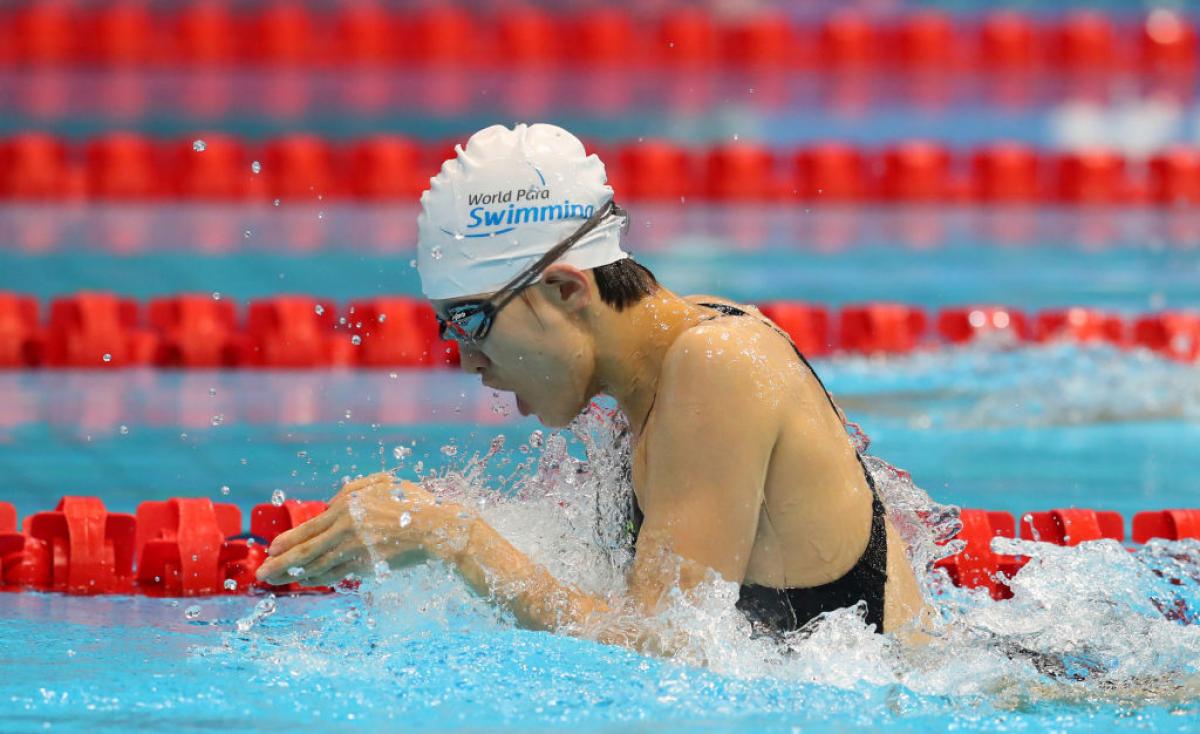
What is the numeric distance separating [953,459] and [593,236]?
2887mm

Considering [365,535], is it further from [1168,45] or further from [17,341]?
[1168,45]

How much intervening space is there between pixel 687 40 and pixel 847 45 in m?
0.96

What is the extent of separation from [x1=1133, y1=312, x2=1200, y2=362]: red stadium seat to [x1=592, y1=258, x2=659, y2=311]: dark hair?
4152mm

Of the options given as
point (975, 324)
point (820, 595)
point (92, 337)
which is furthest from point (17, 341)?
point (820, 595)

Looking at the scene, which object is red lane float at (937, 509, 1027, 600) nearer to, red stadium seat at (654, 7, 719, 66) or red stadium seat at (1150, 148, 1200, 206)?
red stadium seat at (1150, 148, 1200, 206)

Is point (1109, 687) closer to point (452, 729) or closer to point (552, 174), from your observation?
point (452, 729)

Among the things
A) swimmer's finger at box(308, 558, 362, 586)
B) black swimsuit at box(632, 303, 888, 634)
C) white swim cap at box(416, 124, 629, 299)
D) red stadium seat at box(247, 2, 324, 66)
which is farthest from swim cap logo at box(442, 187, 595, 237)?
red stadium seat at box(247, 2, 324, 66)

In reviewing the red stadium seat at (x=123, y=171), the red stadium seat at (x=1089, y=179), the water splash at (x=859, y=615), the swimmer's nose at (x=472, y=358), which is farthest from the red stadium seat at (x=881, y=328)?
the swimmer's nose at (x=472, y=358)

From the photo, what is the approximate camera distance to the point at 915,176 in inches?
304

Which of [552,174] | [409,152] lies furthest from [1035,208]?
[552,174]

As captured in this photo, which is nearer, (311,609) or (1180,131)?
(311,609)

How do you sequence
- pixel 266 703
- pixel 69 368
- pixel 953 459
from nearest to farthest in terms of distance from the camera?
pixel 266 703, pixel 953 459, pixel 69 368

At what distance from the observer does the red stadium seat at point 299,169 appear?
7.47 metres

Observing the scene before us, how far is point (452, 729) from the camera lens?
7.33ft
